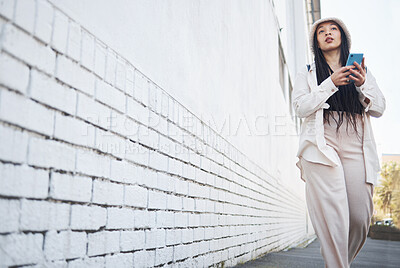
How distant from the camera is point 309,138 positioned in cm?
265

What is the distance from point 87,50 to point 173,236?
56.8 inches

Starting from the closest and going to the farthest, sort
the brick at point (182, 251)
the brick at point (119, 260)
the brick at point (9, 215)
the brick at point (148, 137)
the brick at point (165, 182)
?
the brick at point (9, 215)
the brick at point (119, 260)
the brick at point (148, 137)
the brick at point (165, 182)
the brick at point (182, 251)

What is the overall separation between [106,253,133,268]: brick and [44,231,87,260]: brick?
229mm

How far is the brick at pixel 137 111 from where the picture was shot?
212 cm

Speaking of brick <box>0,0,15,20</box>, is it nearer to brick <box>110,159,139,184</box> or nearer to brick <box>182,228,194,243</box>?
brick <box>110,159,139,184</box>

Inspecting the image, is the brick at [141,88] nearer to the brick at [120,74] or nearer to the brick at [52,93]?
the brick at [120,74]

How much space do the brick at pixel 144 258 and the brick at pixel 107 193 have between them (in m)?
0.36

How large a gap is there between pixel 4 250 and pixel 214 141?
2.56 metres

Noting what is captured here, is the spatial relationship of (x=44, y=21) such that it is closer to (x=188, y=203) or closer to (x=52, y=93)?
(x=52, y=93)

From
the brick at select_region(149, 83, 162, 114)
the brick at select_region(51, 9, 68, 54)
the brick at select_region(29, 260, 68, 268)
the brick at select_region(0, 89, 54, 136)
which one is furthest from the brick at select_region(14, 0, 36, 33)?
the brick at select_region(149, 83, 162, 114)

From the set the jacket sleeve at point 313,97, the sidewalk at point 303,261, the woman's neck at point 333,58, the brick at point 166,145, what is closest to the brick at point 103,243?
the brick at point 166,145

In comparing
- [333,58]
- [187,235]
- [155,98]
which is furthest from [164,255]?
[333,58]

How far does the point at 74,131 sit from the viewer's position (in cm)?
162

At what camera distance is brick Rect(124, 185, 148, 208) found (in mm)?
2072
